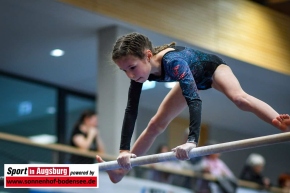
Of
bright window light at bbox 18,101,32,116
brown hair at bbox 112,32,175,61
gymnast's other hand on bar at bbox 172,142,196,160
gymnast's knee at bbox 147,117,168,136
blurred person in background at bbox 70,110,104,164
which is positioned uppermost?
bright window light at bbox 18,101,32,116

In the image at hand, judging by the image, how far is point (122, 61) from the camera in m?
5.24

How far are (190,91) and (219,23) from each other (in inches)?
270

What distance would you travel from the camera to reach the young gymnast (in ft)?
16.9

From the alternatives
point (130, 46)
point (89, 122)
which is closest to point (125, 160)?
point (130, 46)

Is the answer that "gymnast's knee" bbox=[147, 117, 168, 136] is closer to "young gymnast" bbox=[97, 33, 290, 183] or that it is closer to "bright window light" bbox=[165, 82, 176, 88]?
"young gymnast" bbox=[97, 33, 290, 183]

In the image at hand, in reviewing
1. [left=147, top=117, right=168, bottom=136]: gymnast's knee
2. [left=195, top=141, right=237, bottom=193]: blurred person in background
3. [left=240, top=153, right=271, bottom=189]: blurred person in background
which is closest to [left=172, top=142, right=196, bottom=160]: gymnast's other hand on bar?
[left=147, top=117, right=168, bottom=136]: gymnast's knee

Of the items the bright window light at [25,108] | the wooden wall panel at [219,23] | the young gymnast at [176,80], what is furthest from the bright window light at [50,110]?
the young gymnast at [176,80]

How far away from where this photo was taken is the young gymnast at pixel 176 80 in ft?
16.9

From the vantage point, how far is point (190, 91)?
518 centimetres

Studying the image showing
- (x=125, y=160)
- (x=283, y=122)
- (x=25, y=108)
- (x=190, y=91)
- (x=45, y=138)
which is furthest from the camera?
(x=45, y=138)

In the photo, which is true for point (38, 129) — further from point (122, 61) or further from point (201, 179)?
point (122, 61)

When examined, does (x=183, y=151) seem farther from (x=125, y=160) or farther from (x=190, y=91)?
(x=125, y=160)

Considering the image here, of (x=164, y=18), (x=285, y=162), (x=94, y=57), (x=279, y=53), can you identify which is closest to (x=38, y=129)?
(x=94, y=57)

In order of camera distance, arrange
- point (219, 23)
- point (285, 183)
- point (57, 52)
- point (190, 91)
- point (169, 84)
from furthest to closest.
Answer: point (169, 84) < point (285, 183) < point (57, 52) < point (219, 23) < point (190, 91)
